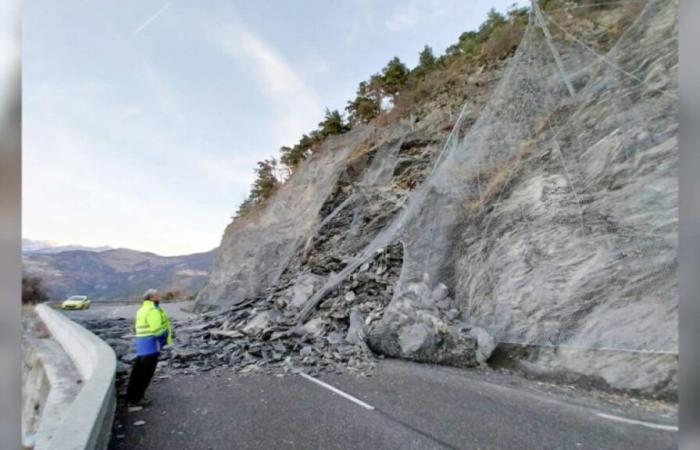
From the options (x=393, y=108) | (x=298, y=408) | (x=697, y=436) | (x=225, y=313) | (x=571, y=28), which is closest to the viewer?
(x=697, y=436)

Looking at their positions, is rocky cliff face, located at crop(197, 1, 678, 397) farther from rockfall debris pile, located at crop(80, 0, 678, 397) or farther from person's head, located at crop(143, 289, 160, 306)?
person's head, located at crop(143, 289, 160, 306)

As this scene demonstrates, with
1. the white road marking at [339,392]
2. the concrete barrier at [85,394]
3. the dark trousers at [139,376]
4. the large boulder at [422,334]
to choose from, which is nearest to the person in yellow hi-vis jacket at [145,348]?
the dark trousers at [139,376]

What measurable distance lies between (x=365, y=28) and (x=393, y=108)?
337 cm

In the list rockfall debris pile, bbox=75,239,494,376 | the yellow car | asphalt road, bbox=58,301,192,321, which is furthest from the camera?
rockfall debris pile, bbox=75,239,494,376

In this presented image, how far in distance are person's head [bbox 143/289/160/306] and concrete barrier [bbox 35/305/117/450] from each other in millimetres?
317

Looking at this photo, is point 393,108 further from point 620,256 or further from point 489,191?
point 620,256

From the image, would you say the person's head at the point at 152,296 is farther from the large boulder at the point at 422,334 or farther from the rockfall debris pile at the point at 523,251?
the large boulder at the point at 422,334

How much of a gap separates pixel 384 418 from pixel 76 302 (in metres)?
1.43

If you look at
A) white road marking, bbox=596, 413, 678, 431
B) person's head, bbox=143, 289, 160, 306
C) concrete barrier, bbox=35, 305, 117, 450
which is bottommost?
white road marking, bbox=596, 413, 678, 431

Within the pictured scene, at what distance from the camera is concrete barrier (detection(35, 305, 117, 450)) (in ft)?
3.16

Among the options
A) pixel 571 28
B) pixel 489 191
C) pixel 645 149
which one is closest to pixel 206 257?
pixel 489 191

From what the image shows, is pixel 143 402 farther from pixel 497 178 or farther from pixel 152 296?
pixel 497 178

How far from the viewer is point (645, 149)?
63.7 inches

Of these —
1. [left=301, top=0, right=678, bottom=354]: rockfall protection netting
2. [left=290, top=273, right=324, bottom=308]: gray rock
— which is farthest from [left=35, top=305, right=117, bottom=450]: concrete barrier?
[left=301, top=0, right=678, bottom=354]: rockfall protection netting
